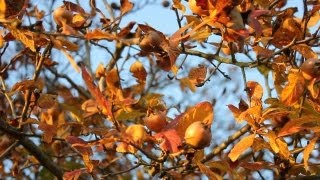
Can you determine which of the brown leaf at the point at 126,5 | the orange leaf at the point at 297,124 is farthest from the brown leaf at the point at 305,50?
the brown leaf at the point at 126,5

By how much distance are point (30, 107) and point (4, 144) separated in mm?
324

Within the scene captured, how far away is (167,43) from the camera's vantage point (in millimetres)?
1400

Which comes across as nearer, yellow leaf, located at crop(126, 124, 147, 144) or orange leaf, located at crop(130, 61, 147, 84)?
yellow leaf, located at crop(126, 124, 147, 144)

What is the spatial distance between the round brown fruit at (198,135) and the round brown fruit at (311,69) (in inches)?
11.2

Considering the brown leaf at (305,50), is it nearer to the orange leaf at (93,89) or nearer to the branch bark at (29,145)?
the orange leaf at (93,89)

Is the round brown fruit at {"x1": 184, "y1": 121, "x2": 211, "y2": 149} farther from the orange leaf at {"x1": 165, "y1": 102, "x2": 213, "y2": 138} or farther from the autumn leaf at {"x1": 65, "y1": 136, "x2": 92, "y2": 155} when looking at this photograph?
the autumn leaf at {"x1": 65, "y1": 136, "x2": 92, "y2": 155}

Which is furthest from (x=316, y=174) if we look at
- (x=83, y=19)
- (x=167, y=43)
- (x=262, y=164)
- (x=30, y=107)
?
(x=30, y=107)

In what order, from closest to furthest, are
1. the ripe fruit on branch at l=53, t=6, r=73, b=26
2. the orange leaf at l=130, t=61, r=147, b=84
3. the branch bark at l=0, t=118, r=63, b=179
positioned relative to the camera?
the ripe fruit on branch at l=53, t=6, r=73, b=26 < the branch bark at l=0, t=118, r=63, b=179 < the orange leaf at l=130, t=61, r=147, b=84

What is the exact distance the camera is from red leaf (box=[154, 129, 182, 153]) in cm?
135

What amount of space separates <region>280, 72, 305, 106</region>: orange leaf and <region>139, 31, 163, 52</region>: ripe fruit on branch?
1.16 feet

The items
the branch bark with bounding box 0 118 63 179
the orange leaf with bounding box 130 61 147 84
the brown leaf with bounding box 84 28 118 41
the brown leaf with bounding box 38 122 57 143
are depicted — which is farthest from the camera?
the orange leaf with bounding box 130 61 147 84

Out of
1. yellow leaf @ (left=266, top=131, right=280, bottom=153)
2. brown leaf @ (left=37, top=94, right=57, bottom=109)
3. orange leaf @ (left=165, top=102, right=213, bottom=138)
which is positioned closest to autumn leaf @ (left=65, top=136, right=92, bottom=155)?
orange leaf @ (left=165, top=102, right=213, bottom=138)

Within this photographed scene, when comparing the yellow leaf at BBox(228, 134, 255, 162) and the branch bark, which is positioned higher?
the branch bark

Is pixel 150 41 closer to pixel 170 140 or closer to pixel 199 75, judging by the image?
pixel 170 140
